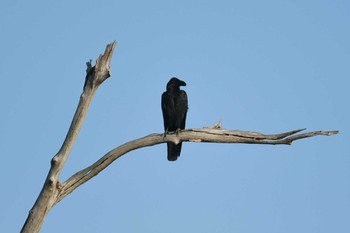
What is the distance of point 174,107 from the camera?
32.0 ft

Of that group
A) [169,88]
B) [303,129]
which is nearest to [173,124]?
[169,88]

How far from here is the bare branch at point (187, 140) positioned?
22.9 ft

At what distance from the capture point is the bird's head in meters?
9.73

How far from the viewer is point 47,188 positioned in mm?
6719

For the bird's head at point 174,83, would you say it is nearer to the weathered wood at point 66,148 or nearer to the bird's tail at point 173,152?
the bird's tail at point 173,152

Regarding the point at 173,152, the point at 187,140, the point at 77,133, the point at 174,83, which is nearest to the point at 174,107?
the point at 174,83

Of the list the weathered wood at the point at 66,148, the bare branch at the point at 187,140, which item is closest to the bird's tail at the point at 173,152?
the bare branch at the point at 187,140

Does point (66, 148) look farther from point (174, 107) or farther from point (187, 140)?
point (174, 107)

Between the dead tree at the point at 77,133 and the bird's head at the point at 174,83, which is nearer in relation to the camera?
the dead tree at the point at 77,133

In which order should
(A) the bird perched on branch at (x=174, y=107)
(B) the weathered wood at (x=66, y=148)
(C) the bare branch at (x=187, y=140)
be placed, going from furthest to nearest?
(A) the bird perched on branch at (x=174, y=107)
(C) the bare branch at (x=187, y=140)
(B) the weathered wood at (x=66, y=148)

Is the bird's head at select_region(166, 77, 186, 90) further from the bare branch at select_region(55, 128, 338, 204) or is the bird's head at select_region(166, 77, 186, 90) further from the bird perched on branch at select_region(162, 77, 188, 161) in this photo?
the bare branch at select_region(55, 128, 338, 204)

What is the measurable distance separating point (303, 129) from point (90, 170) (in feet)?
8.17

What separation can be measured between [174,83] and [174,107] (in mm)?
383

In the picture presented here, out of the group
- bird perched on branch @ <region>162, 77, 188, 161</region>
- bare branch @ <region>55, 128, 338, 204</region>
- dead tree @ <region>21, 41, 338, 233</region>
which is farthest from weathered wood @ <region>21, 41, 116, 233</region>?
bird perched on branch @ <region>162, 77, 188, 161</region>
